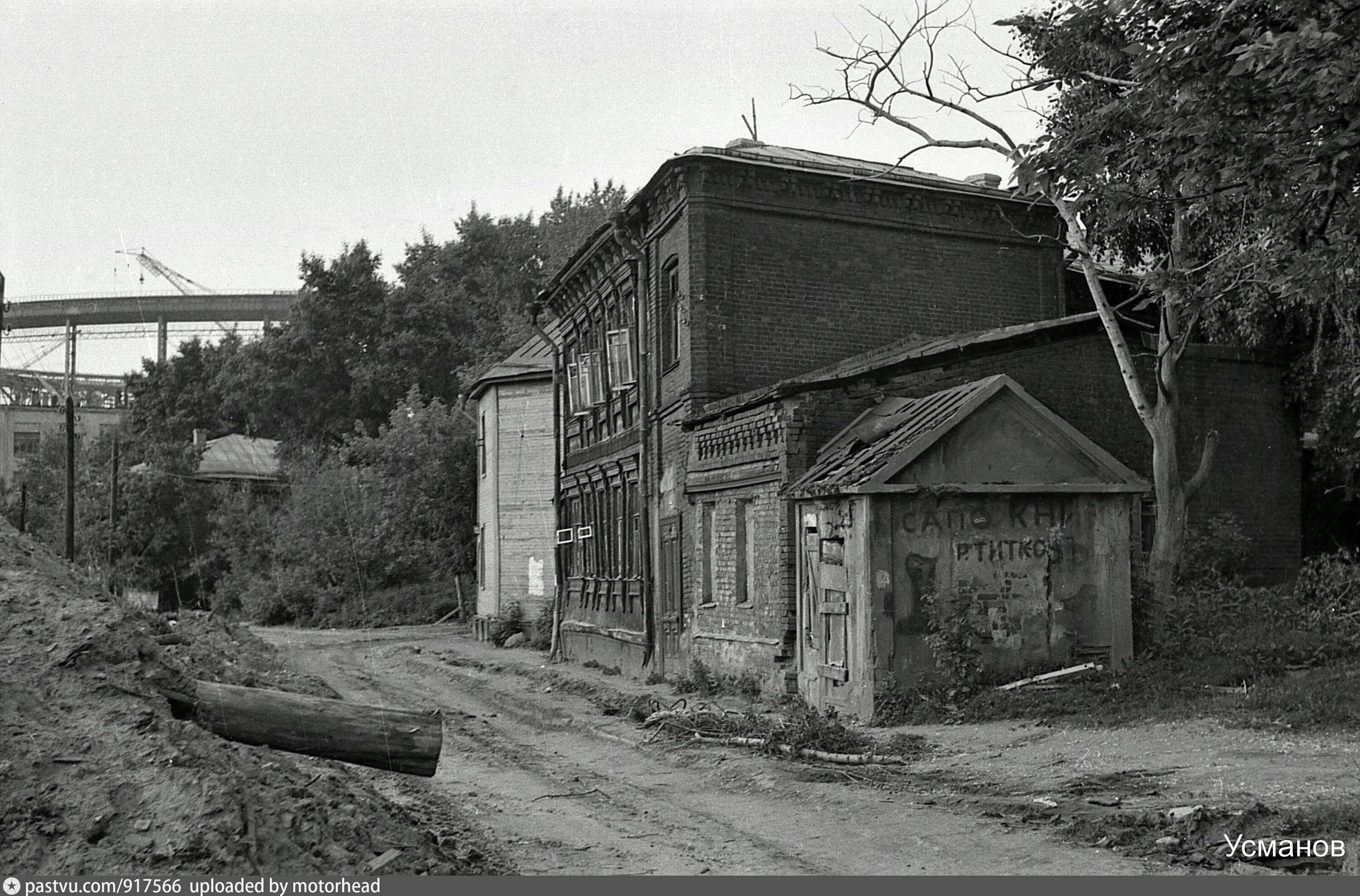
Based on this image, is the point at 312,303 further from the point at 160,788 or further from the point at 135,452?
the point at 160,788

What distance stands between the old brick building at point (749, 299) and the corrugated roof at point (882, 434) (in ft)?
4.74

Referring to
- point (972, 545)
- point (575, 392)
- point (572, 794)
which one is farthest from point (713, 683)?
point (575, 392)

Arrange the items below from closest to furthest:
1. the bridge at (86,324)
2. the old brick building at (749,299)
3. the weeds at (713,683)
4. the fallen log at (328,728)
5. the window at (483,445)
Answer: the fallen log at (328,728)
the weeds at (713,683)
the old brick building at (749,299)
the window at (483,445)
the bridge at (86,324)

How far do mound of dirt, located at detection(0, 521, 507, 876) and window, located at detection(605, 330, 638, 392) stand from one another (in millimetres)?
14246

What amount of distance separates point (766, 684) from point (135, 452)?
53.4 metres

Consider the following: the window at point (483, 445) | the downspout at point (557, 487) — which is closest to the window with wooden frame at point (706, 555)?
the downspout at point (557, 487)

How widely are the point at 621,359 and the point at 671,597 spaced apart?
496 centimetres

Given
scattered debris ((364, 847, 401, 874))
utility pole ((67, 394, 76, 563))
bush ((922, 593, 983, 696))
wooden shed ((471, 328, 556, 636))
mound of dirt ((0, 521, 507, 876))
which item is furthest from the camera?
utility pole ((67, 394, 76, 563))

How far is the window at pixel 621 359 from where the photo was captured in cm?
2308

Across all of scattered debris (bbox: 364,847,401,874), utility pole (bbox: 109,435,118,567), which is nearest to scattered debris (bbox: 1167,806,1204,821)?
scattered debris (bbox: 364,847,401,874)

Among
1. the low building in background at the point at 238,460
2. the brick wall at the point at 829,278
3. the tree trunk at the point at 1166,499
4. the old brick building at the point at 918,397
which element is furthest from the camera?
the low building in background at the point at 238,460

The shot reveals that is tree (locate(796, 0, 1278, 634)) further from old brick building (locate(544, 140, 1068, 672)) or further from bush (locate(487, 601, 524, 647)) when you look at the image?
bush (locate(487, 601, 524, 647))

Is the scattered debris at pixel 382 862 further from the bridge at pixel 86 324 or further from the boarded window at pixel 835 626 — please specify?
the bridge at pixel 86 324

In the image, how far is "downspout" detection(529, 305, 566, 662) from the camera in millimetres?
29109
